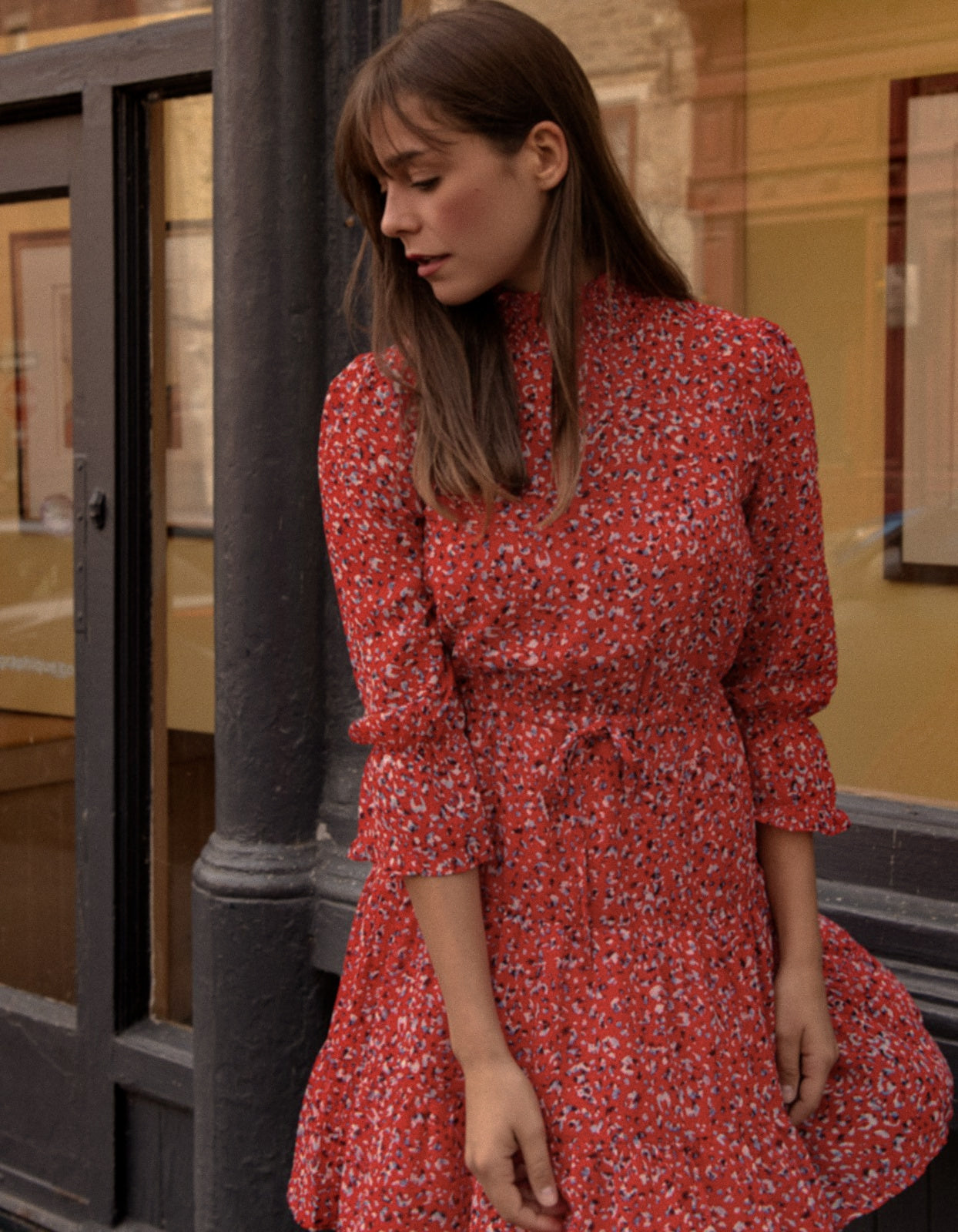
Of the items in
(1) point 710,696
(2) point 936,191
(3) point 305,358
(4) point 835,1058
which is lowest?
(4) point 835,1058

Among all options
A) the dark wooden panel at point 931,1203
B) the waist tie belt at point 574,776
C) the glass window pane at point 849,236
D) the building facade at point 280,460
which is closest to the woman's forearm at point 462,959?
the waist tie belt at point 574,776

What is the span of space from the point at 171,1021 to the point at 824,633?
6.94 feet

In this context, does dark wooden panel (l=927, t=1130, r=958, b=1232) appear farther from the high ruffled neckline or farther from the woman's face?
Answer: the woman's face

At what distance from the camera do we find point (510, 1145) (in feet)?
4.96

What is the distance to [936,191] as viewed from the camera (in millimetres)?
2729

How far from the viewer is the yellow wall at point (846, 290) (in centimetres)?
278

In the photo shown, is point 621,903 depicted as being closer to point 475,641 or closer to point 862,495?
point 475,641

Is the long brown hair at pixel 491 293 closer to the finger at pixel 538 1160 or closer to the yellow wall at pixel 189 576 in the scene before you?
the finger at pixel 538 1160

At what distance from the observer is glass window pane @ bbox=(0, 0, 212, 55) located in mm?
3094

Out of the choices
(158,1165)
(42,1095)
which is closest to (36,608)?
(42,1095)

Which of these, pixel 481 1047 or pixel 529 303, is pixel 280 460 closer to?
pixel 529 303

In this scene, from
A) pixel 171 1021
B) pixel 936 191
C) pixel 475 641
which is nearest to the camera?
pixel 475 641

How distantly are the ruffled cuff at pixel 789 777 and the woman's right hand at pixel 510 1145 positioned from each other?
1.42ft

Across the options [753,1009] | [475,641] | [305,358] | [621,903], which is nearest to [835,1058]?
[753,1009]
